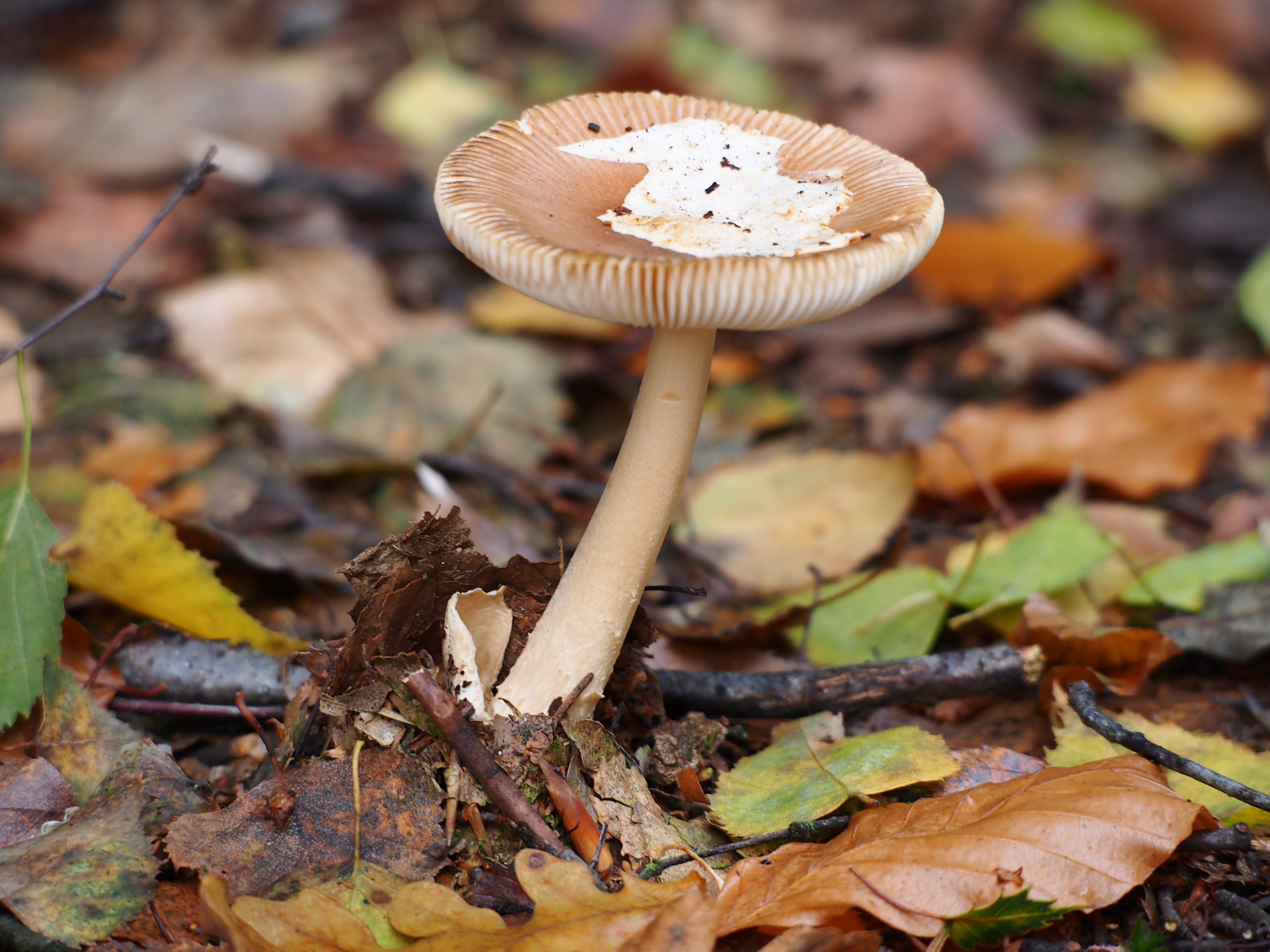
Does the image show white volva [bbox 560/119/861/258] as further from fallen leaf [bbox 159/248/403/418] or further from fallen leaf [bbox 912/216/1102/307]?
fallen leaf [bbox 912/216/1102/307]

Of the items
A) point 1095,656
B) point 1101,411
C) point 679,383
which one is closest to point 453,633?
point 679,383

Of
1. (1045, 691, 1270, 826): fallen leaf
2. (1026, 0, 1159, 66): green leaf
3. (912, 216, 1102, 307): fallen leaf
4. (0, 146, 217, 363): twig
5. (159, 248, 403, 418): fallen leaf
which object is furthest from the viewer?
(1026, 0, 1159, 66): green leaf

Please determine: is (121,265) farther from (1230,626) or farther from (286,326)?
(1230,626)

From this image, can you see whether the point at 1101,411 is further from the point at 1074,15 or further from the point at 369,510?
the point at 1074,15

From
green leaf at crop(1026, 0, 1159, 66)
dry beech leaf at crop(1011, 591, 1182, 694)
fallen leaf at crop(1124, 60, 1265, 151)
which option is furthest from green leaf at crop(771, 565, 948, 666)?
green leaf at crop(1026, 0, 1159, 66)

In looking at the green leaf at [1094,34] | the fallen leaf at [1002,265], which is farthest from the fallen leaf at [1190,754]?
the green leaf at [1094,34]

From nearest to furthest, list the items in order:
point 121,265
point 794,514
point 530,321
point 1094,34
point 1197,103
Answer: point 121,265 → point 794,514 → point 530,321 → point 1197,103 → point 1094,34

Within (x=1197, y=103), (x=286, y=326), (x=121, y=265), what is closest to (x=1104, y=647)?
(x=121, y=265)
